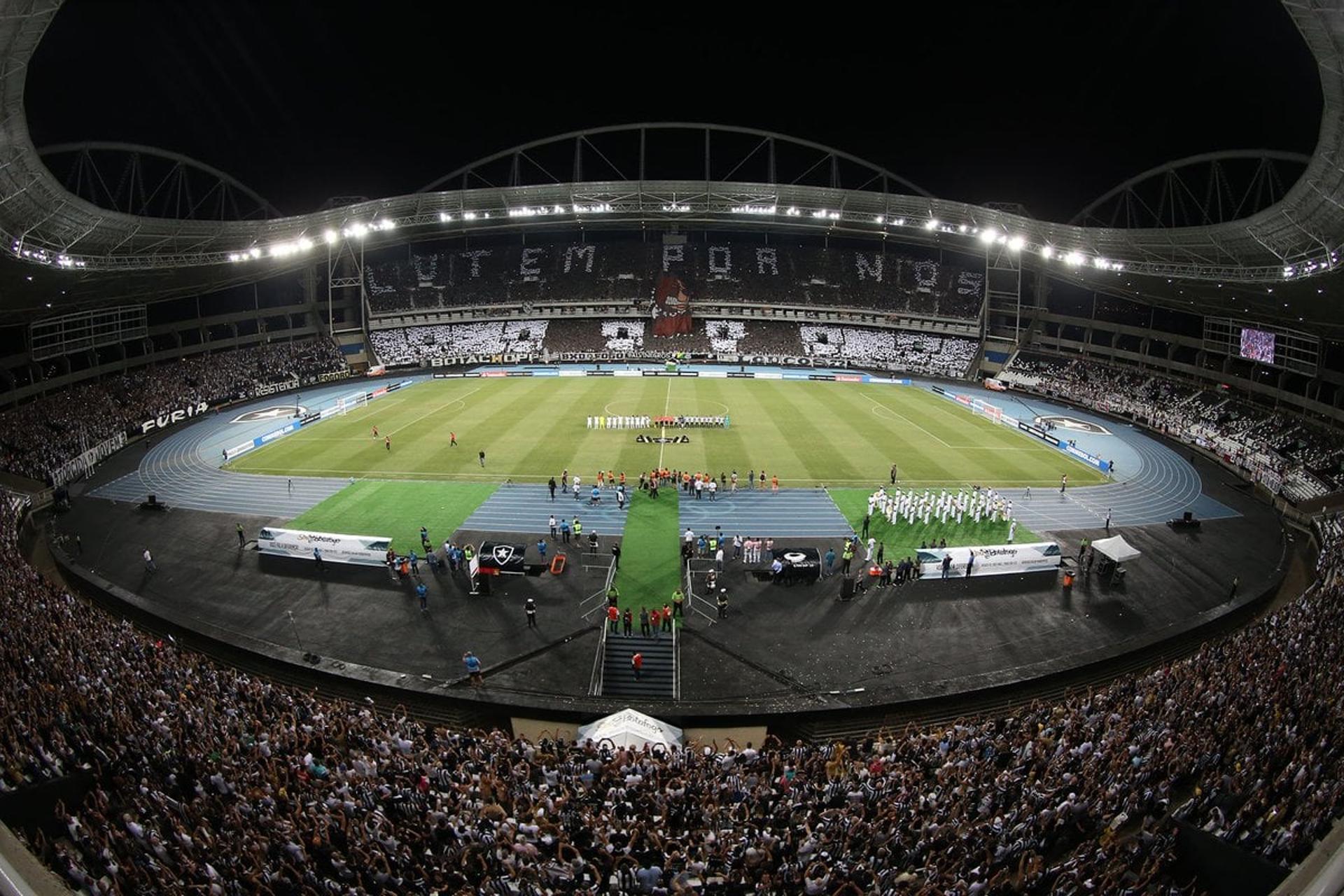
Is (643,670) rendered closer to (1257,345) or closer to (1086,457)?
(1086,457)

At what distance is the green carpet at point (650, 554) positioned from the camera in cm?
2219

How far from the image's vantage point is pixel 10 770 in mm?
10633

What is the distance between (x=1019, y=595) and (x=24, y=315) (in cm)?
5133

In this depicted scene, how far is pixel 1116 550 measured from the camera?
79.2 ft

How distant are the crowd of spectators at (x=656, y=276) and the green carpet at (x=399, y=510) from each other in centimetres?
4621

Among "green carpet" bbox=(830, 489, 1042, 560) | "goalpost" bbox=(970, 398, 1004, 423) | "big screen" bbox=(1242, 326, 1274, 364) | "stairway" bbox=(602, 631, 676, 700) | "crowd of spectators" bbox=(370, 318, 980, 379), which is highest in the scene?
"big screen" bbox=(1242, 326, 1274, 364)

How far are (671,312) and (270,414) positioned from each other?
40.7m

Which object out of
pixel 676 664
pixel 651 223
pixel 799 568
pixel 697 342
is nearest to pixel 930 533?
pixel 799 568

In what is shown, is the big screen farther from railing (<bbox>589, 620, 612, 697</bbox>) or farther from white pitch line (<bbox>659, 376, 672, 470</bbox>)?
railing (<bbox>589, 620, 612, 697</bbox>)

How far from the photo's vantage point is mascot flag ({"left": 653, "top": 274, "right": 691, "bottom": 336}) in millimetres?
73438

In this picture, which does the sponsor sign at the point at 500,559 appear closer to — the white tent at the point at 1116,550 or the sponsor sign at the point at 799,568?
the sponsor sign at the point at 799,568

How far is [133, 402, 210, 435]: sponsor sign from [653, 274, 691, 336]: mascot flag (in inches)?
1651

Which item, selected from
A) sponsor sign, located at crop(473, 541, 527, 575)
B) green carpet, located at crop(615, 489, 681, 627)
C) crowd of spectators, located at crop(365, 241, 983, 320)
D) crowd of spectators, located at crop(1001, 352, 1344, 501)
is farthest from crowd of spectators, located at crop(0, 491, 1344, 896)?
crowd of spectators, located at crop(365, 241, 983, 320)

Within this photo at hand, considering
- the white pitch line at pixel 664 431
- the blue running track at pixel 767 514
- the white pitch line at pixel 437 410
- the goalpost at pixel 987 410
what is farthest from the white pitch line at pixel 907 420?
the white pitch line at pixel 437 410
